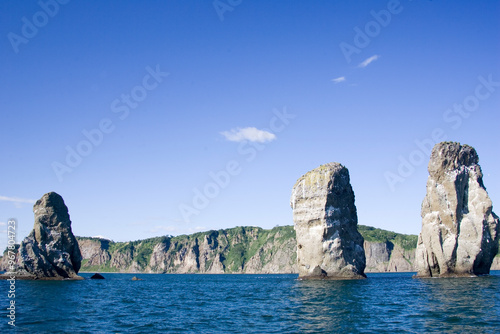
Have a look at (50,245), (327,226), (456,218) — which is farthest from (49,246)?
(456,218)

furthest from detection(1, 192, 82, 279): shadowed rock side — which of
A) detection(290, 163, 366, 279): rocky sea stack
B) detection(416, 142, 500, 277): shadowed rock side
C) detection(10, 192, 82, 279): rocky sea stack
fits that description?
detection(416, 142, 500, 277): shadowed rock side

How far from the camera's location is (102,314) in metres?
32.7

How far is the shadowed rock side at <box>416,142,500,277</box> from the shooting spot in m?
68.4

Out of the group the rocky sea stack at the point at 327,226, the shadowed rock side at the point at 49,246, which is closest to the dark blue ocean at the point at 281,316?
the rocky sea stack at the point at 327,226

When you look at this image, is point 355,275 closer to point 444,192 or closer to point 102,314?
point 444,192

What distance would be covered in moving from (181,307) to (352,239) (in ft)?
146

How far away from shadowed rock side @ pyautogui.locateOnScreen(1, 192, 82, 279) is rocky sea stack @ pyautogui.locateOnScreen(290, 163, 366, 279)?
46.1 m

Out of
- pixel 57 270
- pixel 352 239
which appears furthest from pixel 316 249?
pixel 57 270

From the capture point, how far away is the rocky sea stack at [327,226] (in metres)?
72.2

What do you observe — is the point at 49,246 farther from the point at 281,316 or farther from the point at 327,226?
the point at 281,316

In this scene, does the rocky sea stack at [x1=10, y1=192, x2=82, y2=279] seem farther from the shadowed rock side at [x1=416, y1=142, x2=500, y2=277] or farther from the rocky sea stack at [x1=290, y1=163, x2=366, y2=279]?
the shadowed rock side at [x1=416, y1=142, x2=500, y2=277]

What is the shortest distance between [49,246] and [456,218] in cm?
7379

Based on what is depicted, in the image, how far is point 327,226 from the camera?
73000 mm

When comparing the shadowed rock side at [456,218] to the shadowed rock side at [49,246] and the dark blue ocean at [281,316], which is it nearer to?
the dark blue ocean at [281,316]
